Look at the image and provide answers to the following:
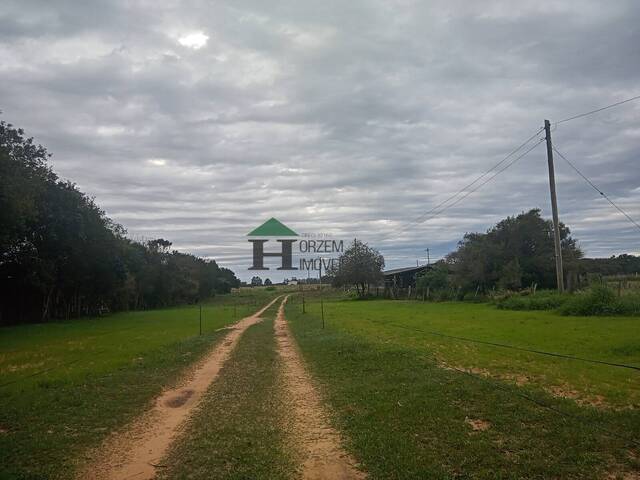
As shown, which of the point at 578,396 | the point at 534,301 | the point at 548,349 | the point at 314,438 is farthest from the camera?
the point at 534,301

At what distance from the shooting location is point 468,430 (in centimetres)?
A: 777

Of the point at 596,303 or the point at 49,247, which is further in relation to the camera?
the point at 49,247

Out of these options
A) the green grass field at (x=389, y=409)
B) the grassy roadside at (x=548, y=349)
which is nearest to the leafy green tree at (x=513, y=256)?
the grassy roadside at (x=548, y=349)

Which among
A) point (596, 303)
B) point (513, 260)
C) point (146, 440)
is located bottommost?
point (146, 440)

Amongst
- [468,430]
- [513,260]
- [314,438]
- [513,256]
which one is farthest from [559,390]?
[513,256]

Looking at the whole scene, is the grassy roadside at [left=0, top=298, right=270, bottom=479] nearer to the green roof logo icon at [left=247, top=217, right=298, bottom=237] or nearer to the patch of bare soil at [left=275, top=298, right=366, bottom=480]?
the patch of bare soil at [left=275, top=298, right=366, bottom=480]

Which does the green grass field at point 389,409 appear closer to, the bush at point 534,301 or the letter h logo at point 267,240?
the bush at point 534,301

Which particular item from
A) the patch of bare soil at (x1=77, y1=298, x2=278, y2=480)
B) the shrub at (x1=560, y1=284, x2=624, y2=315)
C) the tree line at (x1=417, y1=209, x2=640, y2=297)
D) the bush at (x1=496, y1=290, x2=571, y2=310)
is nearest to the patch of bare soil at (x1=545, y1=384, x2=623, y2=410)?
the patch of bare soil at (x1=77, y1=298, x2=278, y2=480)

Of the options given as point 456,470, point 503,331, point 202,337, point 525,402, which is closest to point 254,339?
point 202,337

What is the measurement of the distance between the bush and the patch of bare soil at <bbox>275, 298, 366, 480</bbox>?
23.0 meters

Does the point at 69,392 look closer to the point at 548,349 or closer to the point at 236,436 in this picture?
the point at 236,436

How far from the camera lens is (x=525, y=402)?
29.3 ft

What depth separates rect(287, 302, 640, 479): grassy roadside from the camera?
6.27 m

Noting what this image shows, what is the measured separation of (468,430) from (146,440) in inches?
208
